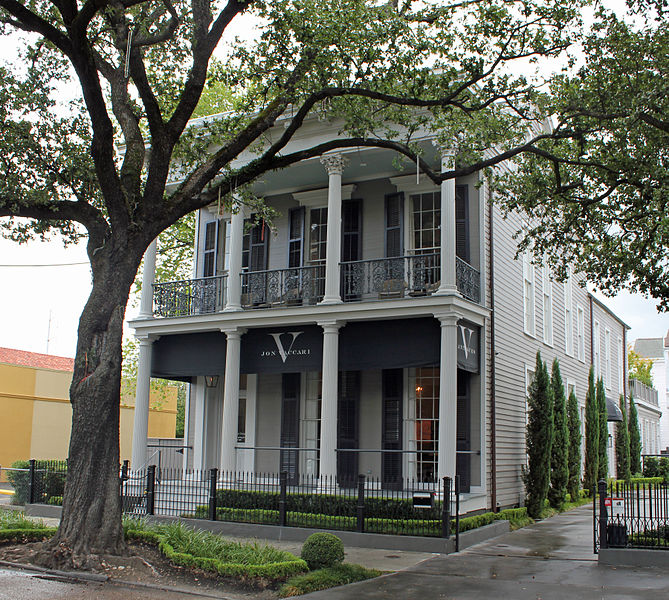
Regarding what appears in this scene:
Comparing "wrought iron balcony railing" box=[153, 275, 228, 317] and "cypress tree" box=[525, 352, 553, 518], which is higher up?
"wrought iron balcony railing" box=[153, 275, 228, 317]

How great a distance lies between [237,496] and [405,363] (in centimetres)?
446

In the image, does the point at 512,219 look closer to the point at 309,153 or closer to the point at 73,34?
the point at 309,153

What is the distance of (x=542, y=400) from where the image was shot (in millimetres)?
18094

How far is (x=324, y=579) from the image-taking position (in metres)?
9.46

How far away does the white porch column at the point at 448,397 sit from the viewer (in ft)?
45.9

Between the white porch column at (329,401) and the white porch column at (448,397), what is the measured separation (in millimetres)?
2286

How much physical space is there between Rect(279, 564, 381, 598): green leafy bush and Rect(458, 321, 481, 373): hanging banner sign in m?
5.81

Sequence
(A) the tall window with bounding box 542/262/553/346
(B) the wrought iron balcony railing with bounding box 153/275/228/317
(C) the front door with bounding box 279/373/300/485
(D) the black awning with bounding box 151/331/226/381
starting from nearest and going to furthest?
(C) the front door with bounding box 279/373/300/485, (D) the black awning with bounding box 151/331/226/381, (B) the wrought iron balcony railing with bounding box 153/275/228/317, (A) the tall window with bounding box 542/262/553/346

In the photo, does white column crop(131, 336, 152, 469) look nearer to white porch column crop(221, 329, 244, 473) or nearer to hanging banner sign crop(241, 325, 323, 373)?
white porch column crop(221, 329, 244, 473)

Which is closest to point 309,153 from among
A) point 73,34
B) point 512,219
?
point 73,34

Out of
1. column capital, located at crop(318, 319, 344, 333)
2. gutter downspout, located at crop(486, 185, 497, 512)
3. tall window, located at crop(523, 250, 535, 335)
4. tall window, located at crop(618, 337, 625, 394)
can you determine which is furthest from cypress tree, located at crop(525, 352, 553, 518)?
tall window, located at crop(618, 337, 625, 394)

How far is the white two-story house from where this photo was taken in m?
15.5

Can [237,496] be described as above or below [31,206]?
below

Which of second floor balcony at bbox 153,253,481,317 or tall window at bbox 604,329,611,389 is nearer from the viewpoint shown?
second floor balcony at bbox 153,253,481,317
